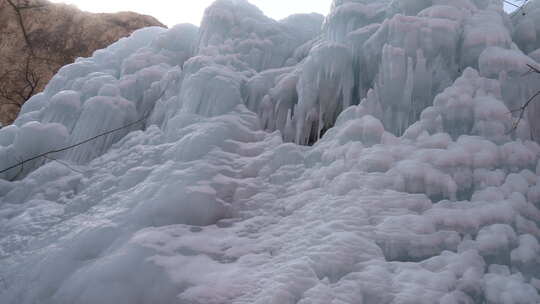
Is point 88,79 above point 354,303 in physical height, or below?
above

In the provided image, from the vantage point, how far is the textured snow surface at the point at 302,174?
235cm

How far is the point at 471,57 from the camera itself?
3.25 meters

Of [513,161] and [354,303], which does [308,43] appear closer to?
[513,161]

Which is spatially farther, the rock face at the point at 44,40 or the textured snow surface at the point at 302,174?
the rock face at the point at 44,40

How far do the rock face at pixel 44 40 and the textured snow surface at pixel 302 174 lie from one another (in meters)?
8.44

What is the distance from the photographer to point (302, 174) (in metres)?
3.19

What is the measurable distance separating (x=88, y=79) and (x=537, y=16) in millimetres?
4201

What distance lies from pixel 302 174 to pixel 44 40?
38.0 ft

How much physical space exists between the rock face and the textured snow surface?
844 cm

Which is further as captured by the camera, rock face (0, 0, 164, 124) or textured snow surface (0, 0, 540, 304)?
rock face (0, 0, 164, 124)

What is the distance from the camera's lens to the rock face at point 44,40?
38.1 feet

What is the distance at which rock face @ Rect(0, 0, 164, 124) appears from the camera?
11.6 m

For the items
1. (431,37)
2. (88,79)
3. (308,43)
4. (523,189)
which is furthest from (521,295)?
(88,79)

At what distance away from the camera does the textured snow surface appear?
2.35 meters
